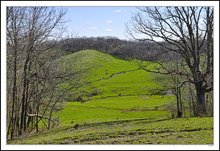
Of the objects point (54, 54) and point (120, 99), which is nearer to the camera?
point (54, 54)

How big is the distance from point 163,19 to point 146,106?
18484mm

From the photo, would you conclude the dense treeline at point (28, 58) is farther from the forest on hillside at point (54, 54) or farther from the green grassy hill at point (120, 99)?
the green grassy hill at point (120, 99)

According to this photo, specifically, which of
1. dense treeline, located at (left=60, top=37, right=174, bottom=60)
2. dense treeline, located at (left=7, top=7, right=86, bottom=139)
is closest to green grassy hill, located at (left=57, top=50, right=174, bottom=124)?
dense treeline, located at (left=60, top=37, right=174, bottom=60)

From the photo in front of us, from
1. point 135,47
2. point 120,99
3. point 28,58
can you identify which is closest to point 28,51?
point 28,58

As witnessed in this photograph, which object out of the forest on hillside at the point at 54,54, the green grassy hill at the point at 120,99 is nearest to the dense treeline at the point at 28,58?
the forest on hillside at the point at 54,54

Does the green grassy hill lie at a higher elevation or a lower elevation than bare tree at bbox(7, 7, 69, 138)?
lower

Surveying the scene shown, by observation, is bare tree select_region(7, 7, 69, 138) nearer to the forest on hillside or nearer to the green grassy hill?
the forest on hillside

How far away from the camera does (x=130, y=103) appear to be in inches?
1157

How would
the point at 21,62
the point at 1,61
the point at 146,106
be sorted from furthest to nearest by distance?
the point at 146,106 → the point at 21,62 → the point at 1,61

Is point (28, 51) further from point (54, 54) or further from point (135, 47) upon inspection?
point (135, 47)

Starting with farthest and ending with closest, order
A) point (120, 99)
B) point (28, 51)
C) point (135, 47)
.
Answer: point (120, 99) → point (135, 47) → point (28, 51)

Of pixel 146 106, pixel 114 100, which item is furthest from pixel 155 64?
pixel 114 100

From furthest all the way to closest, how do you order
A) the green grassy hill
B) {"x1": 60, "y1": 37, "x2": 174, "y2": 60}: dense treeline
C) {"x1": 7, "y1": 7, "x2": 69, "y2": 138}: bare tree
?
the green grassy hill → {"x1": 60, "y1": 37, "x2": 174, "y2": 60}: dense treeline → {"x1": 7, "y1": 7, "x2": 69, "y2": 138}: bare tree

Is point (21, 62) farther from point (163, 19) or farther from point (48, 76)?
point (163, 19)
